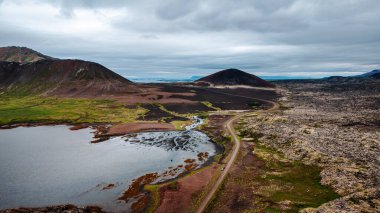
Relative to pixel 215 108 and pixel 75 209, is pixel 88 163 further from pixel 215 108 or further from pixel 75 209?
pixel 215 108

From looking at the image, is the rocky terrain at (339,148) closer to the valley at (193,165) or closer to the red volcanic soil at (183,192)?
the valley at (193,165)

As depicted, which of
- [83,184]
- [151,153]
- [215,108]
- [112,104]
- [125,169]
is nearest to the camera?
[83,184]

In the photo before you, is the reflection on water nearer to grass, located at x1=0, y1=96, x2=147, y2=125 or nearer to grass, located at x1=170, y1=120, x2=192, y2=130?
grass, located at x1=170, y1=120, x2=192, y2=130

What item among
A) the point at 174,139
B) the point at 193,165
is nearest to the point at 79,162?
the point at 193,165

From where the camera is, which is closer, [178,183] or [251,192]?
[251,192]

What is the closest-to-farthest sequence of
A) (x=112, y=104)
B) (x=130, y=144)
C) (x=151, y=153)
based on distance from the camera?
(x=151, y=153)
(x=130, y=144)
(x=112, y=104)

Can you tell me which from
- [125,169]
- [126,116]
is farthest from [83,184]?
[126,116]

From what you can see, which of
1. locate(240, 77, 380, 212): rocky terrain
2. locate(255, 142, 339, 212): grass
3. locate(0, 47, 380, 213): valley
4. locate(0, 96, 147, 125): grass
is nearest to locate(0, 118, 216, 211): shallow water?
locate(0, 47, 380, 213): valley

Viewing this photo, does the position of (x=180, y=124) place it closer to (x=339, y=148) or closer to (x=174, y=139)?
(x=174, y=139)
